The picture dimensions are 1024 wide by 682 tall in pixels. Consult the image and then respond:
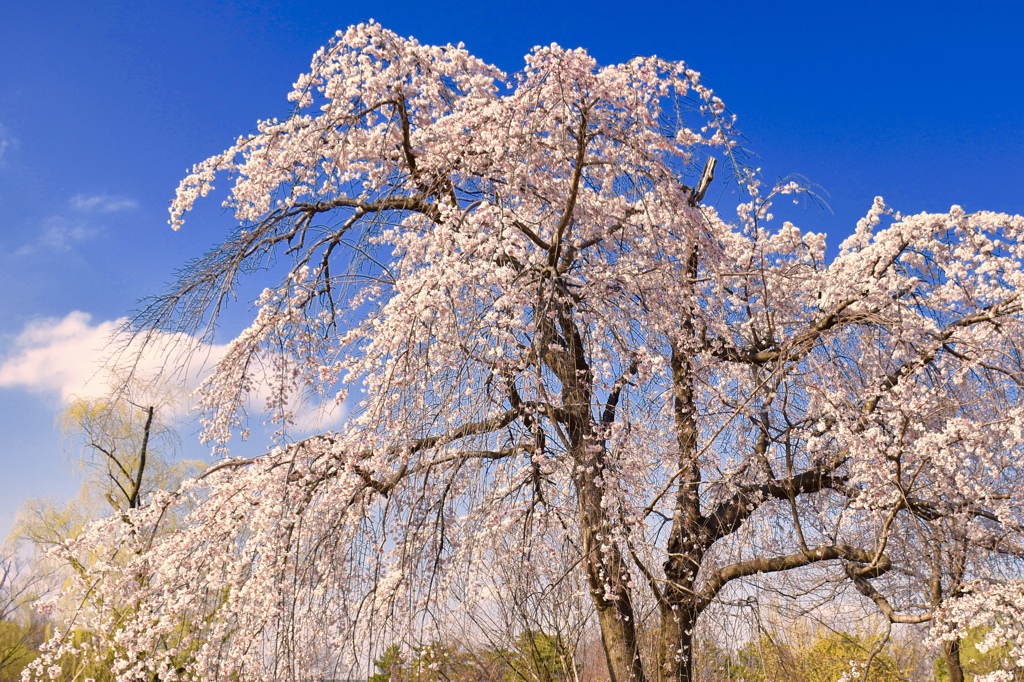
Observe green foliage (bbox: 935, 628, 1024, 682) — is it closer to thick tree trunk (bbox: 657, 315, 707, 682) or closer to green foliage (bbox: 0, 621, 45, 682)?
thick tree trunk (bbox: 657, 315, 707, 682)

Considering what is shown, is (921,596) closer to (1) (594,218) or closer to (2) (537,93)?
Result: (1) (594,218)

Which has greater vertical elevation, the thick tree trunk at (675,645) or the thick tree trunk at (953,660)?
the thick tree trunk at (675,645)

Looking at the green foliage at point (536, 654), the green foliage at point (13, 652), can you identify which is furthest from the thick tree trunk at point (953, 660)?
the green foliage at point (13, 652)

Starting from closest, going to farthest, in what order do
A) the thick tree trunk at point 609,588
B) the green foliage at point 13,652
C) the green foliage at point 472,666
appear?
the thick tree trunk at point 609,588, the green foliage at point 472,666, the green foliage at point 13,652

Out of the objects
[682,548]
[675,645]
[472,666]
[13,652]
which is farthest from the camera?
[13,652]

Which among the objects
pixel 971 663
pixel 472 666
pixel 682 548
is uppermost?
pixel 682 548

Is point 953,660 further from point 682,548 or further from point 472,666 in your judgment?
point 472,666

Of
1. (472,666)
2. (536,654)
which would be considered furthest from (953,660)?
(536,654)

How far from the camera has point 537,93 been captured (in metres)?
3.58

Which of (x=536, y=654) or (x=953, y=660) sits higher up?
(x=536, y=654)

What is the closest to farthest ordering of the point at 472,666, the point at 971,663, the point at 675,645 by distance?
the point at 675,645 < the point at 472,666 < the point at 971,663

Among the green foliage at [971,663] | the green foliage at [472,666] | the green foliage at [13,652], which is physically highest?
the green foliage at [13,652]

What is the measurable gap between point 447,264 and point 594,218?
0.98m

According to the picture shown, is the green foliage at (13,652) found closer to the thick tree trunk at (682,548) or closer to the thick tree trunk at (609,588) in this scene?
the thick tree trunk at (609,588)
